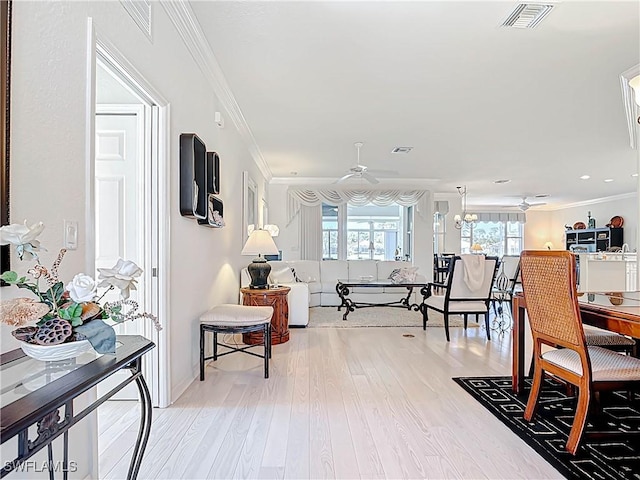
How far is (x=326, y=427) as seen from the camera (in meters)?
2.47

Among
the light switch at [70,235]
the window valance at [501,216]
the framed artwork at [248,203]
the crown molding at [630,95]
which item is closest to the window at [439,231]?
the window valance at [501,216]

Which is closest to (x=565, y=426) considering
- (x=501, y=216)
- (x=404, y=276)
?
(x=404, y=276)

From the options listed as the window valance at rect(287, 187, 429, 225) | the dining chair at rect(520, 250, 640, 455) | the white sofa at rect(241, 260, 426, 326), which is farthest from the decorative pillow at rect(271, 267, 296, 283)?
the dining chair at rect(520, 250, 640, 455)

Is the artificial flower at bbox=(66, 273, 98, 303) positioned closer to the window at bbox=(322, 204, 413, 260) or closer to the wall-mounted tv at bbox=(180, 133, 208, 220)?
the wall-mounted tv at bbox=(180, 133, 208, 220)

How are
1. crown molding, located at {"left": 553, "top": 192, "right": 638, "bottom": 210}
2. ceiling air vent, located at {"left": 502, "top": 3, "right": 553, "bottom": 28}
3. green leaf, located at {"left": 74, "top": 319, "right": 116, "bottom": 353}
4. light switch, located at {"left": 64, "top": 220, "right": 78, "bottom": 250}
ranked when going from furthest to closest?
crown molding, located at {"left": 553, "top": 192, "right": 638, "bottom": 210}
ceiling air vent, located at {"left": 502, "top": 3, "right": 553, "bottom": 28}
light switch, located at {"left": 64, "top": 220, "right": 78, "bottom": 250}
green leaf, located at {"left": 74, "top": 319, "right": 116, "bottom": 353}

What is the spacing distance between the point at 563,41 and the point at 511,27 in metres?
0.49

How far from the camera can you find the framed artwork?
5.60m

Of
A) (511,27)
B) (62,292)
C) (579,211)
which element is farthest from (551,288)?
(579,211)

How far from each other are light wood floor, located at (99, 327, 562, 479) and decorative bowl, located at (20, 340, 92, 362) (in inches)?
42.0

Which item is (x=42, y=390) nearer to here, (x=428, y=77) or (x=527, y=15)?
(x=527, y=15)

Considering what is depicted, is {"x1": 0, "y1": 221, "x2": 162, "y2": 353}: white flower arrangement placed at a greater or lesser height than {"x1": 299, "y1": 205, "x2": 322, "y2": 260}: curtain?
lesser

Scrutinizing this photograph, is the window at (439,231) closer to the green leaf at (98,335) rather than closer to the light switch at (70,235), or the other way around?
the light switch at (70,235)

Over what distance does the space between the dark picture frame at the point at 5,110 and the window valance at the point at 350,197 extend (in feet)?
25.4

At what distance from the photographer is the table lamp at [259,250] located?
4.33 m
